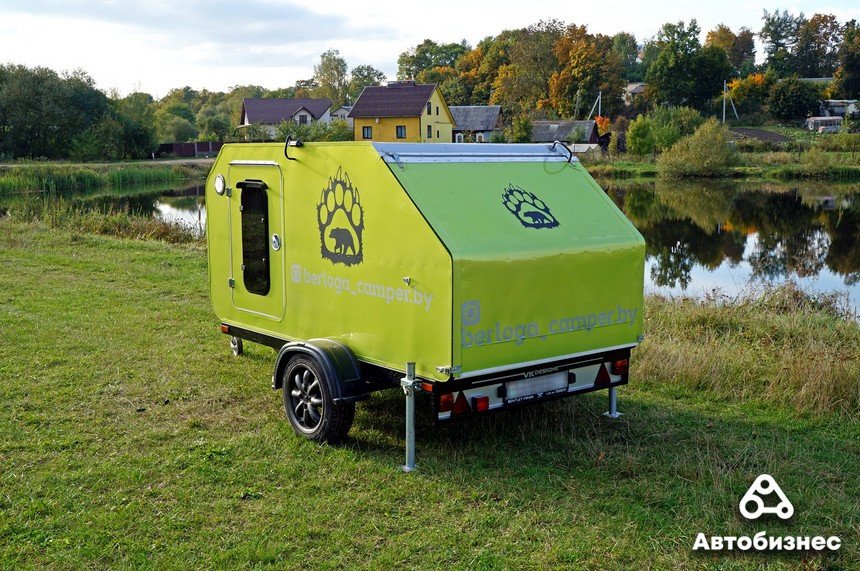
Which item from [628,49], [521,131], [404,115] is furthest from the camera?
[628,49]

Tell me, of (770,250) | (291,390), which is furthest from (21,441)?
(770,250)

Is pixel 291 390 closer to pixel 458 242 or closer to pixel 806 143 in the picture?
pixel 458 242

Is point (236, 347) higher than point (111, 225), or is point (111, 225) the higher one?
point (111, 225)

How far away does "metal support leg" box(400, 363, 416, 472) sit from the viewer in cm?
594

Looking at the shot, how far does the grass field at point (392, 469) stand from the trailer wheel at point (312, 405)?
0.46 ft

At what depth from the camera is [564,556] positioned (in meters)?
4.80

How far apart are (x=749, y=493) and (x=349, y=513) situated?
2602mm

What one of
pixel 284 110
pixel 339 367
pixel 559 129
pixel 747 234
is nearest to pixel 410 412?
pixel 339 367

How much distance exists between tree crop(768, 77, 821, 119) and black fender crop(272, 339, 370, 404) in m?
79.2

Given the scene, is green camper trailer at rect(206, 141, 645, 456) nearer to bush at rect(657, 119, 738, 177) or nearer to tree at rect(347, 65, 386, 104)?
bush at rect(657, 119, 738, 177)

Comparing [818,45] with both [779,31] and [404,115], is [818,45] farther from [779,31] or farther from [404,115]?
[404,115]

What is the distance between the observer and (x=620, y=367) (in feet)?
22.4

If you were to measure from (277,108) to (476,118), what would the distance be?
22.7 metres

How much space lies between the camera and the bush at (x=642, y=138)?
196 ft
